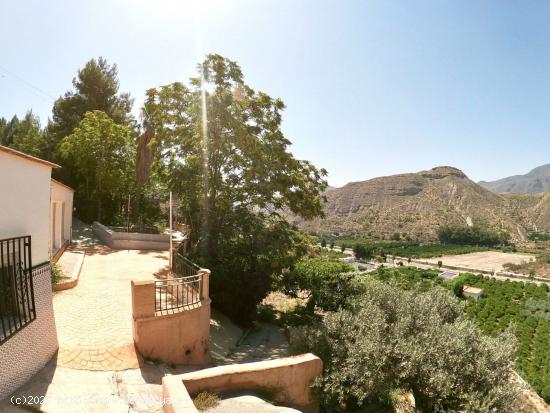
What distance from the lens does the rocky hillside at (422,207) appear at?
433 ft

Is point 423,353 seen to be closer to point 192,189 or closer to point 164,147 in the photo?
point 192,189

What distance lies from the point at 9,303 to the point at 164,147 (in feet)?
32.5

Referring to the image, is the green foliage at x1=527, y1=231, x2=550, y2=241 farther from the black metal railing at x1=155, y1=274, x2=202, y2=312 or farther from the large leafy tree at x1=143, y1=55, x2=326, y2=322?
the black metal railing at x1=155, y1=274, x2=202, y2=312

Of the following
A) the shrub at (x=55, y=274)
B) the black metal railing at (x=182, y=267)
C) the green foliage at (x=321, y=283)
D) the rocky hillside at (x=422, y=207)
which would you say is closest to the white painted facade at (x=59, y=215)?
the shrub at (x=55, y=274)

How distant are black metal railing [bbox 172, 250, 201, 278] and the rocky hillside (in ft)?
363

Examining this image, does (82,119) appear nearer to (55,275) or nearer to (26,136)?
(26,136)

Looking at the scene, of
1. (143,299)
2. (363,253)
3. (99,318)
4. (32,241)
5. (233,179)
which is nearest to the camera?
(32,241)

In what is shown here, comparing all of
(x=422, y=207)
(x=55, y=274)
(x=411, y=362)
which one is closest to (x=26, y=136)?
(x=55, y=274)

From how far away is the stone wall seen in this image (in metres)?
4.88

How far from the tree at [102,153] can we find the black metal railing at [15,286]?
51.0ft

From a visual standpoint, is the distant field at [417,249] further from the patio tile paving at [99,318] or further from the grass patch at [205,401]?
the grass patch at [205,401]

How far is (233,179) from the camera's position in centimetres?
1338

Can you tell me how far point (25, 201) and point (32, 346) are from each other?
2.45 m

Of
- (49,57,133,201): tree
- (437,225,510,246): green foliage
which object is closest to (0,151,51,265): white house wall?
(49,57,133,201): tree
